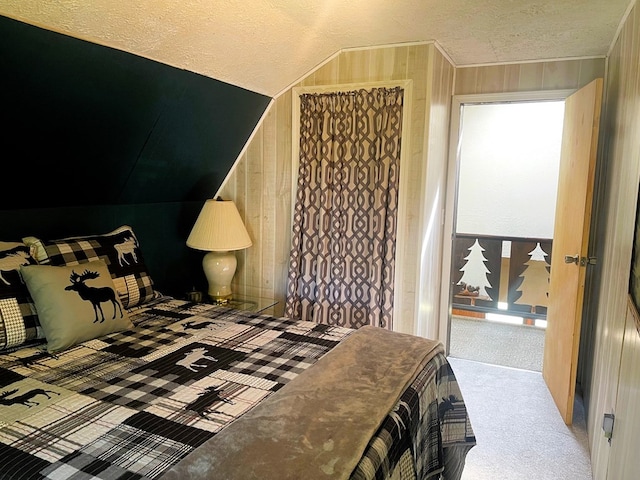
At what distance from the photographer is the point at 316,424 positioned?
1.36m

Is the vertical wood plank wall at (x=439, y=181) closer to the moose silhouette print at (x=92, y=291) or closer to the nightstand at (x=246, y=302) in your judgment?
the nightstand at (x=246, y=302)

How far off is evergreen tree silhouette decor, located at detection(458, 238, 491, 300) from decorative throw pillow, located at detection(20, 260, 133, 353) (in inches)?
158

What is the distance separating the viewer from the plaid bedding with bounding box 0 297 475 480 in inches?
49.9

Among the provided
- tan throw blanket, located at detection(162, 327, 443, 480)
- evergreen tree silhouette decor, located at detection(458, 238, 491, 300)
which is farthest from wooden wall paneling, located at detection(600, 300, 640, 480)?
evergreen tree silhouette decor, located at detection(458, 238, 491, 300)

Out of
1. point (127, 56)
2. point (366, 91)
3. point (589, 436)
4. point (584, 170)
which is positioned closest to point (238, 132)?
point (366, 91)

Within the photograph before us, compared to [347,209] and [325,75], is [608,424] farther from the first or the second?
[325,75]

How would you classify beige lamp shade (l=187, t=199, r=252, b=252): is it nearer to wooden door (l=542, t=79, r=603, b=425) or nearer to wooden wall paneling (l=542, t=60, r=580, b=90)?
wooden door (l=542, t=79, r=603, b=425)

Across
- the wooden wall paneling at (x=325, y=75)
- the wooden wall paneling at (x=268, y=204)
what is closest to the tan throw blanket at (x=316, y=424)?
the wooden wall paneling at (x=268, y=204)

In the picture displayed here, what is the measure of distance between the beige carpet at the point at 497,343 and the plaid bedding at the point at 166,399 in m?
1.91

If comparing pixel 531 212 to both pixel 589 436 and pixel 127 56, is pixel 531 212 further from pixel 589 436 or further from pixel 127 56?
pixel 127 56

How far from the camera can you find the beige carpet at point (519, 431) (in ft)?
7.79

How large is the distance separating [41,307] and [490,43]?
2800 millimetres

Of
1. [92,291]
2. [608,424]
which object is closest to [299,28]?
[92,291]

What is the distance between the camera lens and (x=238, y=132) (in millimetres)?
3275
